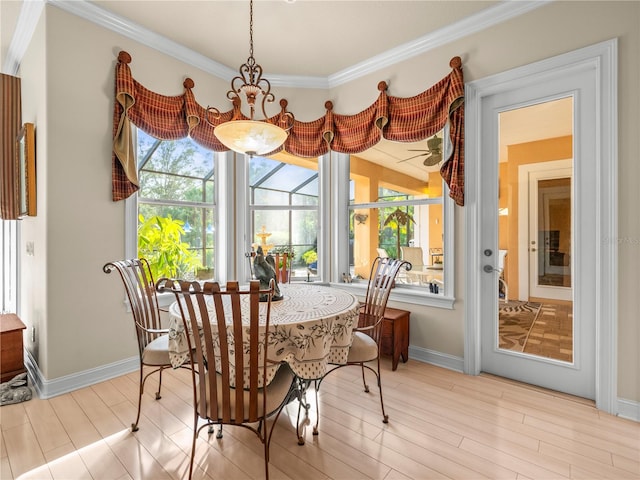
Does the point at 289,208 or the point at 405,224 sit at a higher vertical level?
the point at 289,208

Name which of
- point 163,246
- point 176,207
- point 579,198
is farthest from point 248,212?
point 579,198

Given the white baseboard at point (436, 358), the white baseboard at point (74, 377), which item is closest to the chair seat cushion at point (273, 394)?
the white baseboard at point (74, 377)

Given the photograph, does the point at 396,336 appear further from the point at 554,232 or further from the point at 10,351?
the point at 10,351

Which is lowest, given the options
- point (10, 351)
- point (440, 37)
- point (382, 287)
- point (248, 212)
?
point (10, 351)

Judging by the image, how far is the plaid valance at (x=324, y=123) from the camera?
263cm

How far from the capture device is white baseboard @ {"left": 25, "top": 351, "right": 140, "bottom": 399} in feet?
7.73

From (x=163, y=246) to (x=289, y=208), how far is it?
1.40 m

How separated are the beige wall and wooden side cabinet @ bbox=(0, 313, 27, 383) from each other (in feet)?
0.46

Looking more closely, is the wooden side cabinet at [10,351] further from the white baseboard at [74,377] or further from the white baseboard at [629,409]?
the white baseboard at [629,409]

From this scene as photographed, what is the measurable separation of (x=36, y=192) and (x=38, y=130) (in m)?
0.47

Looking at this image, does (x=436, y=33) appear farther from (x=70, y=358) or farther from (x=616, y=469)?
(x=70, y=358)

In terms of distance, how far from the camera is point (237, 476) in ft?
5.24

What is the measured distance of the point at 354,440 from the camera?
187 cm

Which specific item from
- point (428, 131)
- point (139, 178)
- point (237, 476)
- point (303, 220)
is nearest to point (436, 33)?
point (428, 131)
